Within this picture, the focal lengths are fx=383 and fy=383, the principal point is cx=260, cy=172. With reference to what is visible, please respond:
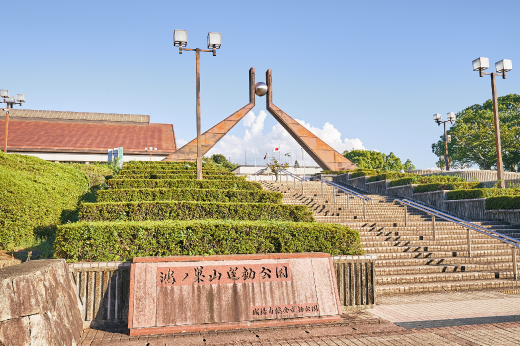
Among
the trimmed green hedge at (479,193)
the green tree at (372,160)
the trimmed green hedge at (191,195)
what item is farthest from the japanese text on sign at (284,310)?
the green tree at (372,160)

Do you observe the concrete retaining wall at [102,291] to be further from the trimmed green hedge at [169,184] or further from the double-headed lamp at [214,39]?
the double-headed lamp at [214,39]

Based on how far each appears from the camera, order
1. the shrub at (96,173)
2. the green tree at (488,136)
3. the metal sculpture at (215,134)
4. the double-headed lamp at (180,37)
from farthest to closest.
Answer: the green tree at (488,136) < the metal sculpture at (215,134) < the shrub at (96,173) < the double-headed lamp at (180,37)

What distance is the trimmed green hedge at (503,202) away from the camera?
13.5m

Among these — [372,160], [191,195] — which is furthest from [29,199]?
[372,160]

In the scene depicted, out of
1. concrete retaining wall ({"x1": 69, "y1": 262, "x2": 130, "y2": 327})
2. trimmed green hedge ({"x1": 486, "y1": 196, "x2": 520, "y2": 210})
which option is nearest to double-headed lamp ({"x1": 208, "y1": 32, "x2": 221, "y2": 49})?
concrete retaining wall ({"x1": 69, "y1": 262, "x2": 130, "y2": 327})

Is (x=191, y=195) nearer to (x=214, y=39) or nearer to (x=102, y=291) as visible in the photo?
(x=102, y=291)

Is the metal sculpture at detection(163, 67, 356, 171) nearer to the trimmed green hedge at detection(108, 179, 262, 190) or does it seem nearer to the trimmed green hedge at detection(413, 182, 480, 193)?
the trimmed green hedge at detection(413, 182, 480, 193)

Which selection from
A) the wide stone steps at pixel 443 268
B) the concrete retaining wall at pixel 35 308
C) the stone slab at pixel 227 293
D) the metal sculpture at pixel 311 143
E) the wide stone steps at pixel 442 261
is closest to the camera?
the concrete retaining wall at pixel 35 308

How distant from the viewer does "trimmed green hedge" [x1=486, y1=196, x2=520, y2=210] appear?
44.3 ft

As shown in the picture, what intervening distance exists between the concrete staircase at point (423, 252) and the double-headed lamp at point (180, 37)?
7220 millimetres

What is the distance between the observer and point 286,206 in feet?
28.8

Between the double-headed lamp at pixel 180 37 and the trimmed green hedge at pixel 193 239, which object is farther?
the double-headed lamp at pixel 180 37

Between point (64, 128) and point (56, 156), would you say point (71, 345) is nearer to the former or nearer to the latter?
point (56, 156)

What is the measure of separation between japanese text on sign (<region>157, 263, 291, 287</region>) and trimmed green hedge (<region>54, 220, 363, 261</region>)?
2.68ft
